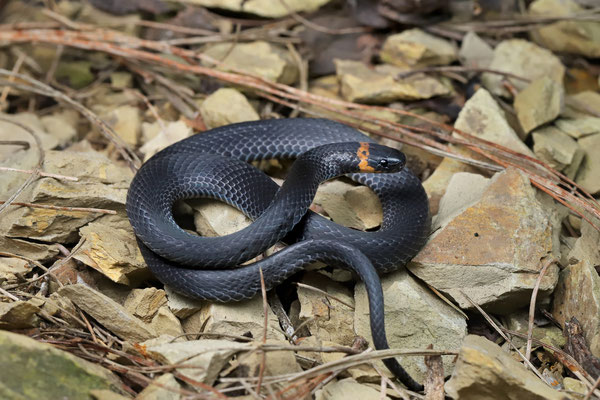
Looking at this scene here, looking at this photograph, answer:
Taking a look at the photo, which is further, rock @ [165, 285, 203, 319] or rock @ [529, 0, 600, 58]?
rock @ [529, 0, 600, 58]

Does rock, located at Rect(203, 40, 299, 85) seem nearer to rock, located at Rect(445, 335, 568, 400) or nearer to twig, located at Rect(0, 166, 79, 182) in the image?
twig, located at Rect(0, 166, 79, 182)

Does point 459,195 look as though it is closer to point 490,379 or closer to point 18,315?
point 490,379

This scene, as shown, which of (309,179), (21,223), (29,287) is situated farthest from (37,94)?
(309,179)

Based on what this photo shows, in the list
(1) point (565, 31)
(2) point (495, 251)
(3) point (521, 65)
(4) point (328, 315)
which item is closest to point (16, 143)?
(4) point (328, 315)

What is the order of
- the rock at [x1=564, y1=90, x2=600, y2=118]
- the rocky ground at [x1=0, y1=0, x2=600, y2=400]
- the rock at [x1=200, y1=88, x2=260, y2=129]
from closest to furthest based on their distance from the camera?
the rocky ground at [x1=0, y1=0, x2=600, y2=400], the rock at [x1=200, y1=88, x2=260, y2=129], the rock at [x1=564, y1=90, x2=600, y2=118]

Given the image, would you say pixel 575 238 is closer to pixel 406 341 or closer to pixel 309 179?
pixel 406 341

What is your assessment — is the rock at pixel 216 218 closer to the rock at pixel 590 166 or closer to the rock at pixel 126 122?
the rock at pixel 126 122

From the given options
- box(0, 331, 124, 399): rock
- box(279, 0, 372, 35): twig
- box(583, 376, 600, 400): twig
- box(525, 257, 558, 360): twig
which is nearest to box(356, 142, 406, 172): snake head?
box(525, 257, 558, 360): twig

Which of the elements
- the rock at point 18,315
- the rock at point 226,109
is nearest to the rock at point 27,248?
the rock at point 18,315
